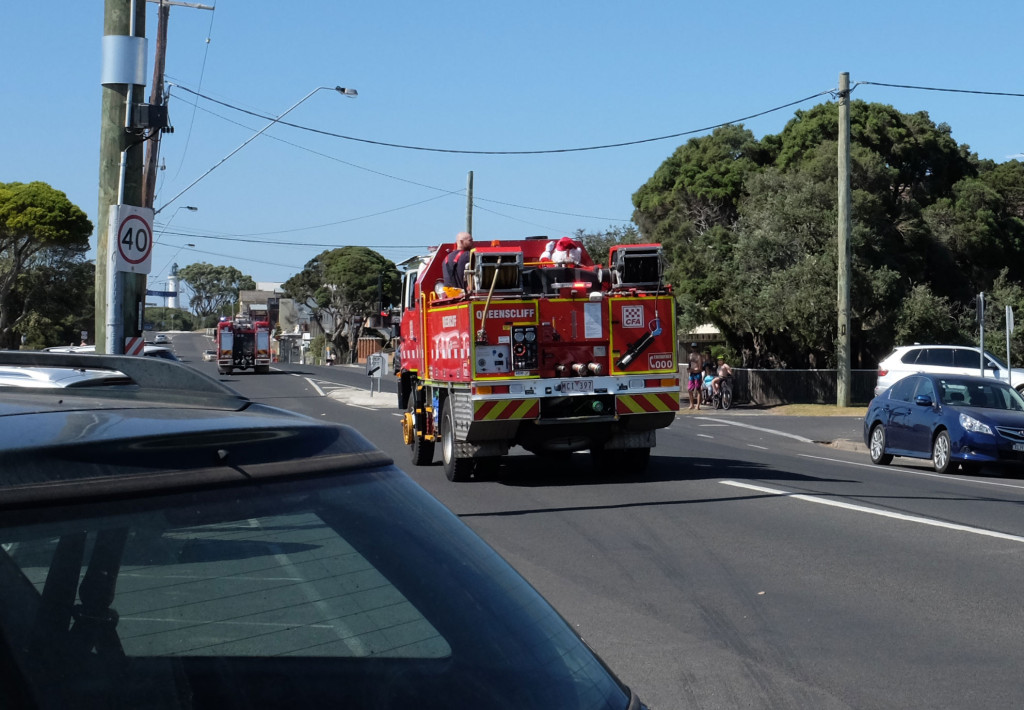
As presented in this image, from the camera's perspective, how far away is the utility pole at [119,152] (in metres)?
12.4

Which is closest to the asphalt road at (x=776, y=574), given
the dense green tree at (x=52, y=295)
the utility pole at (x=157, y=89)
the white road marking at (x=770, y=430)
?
the white road marking at (x=770, y=430)

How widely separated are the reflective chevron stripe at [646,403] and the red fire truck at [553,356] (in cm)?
1

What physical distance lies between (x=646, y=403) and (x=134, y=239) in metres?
6.37

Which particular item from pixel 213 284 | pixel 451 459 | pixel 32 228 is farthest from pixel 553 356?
pixel 213 284

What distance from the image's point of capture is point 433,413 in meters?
15.1

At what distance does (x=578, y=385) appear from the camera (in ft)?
44.1

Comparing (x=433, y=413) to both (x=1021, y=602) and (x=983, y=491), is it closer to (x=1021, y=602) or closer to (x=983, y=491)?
(x=983, y=491)

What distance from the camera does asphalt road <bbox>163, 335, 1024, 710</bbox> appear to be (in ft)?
18.7

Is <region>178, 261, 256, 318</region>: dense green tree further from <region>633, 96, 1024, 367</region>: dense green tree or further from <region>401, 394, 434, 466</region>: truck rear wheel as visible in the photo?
<region>401, 394, 434, 466</region>: truck rear wheel

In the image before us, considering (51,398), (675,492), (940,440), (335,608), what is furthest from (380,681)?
(940,440)

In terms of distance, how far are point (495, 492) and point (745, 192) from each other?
112 ft

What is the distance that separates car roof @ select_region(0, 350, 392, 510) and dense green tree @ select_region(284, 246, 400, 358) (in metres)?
85.0

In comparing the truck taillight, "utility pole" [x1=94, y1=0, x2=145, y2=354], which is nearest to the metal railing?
the truck taillight

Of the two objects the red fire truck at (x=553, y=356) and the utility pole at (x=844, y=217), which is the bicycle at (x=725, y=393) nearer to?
the utility pole at (x=844, y=217)
